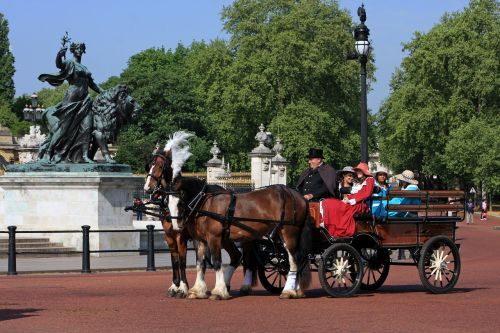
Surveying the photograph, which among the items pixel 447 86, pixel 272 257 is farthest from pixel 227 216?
pixel 447 86

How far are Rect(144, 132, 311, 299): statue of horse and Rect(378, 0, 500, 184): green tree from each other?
2500 inches

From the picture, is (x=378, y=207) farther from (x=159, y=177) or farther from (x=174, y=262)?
(x=159, y=177)

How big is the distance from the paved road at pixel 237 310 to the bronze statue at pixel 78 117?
9195mm

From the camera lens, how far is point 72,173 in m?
29.9

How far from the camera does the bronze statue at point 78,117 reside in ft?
98.6

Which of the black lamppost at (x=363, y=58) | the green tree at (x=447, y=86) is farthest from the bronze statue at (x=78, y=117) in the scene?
the green tree at (x=447, y=86)

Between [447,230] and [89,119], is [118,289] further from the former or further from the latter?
[89,119]

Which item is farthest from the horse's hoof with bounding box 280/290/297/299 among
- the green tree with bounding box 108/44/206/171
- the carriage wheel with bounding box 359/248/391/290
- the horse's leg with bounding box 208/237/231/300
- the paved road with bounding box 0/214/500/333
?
the green tree with bounding box 108/44/206/171

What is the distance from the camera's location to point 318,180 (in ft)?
57.7

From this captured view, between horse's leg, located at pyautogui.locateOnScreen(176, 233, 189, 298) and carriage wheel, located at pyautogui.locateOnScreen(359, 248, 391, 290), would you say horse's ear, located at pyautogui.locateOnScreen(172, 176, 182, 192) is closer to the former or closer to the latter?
horse's leg, located at pyautogui.locateOnScreen(176, 233, 189, 298)

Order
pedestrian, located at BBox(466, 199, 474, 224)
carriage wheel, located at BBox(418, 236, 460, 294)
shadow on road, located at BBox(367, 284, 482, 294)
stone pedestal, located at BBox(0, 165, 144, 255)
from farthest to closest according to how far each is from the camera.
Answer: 1. pedestrian, located at BBox(466, 199, 474, 224)
2. stone pedestal, located at BBox(0, 165, 144, 255)
3. shadow on road, located at BBox(367, 284, 482, 294)
4. carriage wheel, located at BBox(418, 236, 460, 294)

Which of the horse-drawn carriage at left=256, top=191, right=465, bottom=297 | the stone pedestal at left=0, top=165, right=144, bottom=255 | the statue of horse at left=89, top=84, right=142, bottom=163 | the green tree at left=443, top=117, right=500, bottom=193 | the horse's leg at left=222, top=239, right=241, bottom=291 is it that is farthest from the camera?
the green tree at left=443, top=117, right=500, bottom=193

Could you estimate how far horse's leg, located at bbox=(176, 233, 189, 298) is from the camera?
17.1 m

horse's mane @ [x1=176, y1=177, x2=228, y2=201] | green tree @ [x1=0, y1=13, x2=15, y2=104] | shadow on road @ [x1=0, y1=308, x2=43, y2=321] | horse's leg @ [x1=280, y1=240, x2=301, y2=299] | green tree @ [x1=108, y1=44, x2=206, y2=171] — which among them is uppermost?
green tree @ [x1=0, y1=13, x2=15, y2=104]
